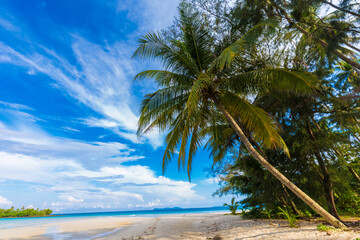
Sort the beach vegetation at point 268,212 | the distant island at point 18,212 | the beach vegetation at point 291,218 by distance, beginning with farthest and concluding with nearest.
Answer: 1. the distant island at point 18,212
2. the beach vegetation at point 268,212
3. the beach vegetation at point 291,218

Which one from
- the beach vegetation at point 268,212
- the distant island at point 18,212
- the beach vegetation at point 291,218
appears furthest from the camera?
the distant island at point 18,212

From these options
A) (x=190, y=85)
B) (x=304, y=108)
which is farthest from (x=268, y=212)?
(x=190, y=85)

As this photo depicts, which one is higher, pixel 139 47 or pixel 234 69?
pixel 139 47

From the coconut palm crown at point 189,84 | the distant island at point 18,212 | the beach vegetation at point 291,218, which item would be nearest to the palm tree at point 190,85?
the coconut palm crown at point 189,84

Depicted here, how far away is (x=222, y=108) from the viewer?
6.31 m

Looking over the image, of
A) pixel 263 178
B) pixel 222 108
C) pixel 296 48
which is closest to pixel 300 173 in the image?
pixel 263 178

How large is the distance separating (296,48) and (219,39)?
11.1 feet

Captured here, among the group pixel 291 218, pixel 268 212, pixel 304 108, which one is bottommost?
pixel 291 218

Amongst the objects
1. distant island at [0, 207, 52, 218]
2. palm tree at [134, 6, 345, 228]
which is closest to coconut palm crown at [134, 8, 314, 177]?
palm tree at [134, 6, 345, 228]

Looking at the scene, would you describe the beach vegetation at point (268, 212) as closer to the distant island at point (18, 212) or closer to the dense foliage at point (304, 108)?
the dense foliage at point (304, 108)

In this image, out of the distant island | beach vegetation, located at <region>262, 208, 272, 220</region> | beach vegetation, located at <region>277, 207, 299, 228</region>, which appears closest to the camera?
beach vegetation, located at <region>277, 207, 299, 228</region>

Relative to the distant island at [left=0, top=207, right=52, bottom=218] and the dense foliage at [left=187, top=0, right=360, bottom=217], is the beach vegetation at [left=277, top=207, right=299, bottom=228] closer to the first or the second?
the dense foliage at [left=187, top=0, right=360, bottom=217]

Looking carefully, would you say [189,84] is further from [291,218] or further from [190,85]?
[291,218]

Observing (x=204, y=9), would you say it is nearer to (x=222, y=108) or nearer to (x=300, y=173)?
(x=222, y=108)
